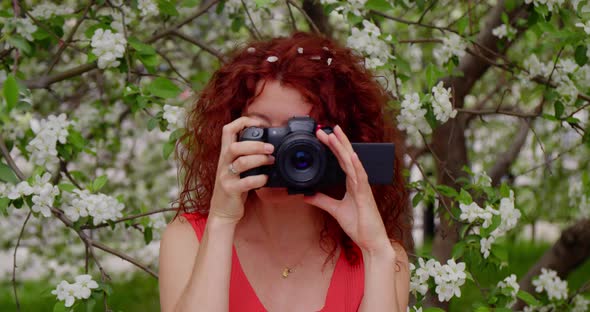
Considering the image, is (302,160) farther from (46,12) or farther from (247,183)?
(46,12)

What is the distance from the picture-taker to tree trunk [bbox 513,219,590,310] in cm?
288

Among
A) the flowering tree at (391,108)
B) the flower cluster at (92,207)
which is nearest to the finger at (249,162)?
the flowering tree at (391,108)

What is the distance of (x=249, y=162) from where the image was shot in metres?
1.47

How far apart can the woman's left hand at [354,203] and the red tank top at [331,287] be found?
0.67 feet

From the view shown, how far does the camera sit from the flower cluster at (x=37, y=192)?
5.90ft

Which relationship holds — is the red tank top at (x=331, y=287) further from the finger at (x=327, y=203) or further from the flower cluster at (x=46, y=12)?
the flower cluster at (x=46, y=12)

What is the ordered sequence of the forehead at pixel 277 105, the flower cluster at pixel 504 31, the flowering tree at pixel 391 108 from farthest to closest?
1. the flower cluster at pixel 504 31
2. the flowering tree at pixel 391 108
3. the forehead at pixel 277 105

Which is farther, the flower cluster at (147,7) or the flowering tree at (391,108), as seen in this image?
the flower cluster at (147,7)

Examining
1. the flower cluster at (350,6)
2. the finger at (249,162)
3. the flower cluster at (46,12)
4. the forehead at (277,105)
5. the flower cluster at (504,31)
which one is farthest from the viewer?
the flower cluster at (504,31)

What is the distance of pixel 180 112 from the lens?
2.08 m

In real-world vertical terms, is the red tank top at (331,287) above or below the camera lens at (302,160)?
below

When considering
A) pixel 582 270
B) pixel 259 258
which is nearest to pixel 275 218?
pixel 259 258

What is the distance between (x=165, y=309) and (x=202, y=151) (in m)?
0.38

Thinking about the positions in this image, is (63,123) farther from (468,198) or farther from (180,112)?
(468,198)
